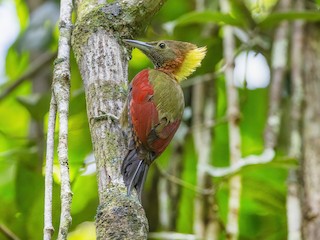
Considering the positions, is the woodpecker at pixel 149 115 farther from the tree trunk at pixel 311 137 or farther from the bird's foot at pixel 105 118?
the tree trunk at pixel 311 137

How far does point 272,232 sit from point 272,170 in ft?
1.31

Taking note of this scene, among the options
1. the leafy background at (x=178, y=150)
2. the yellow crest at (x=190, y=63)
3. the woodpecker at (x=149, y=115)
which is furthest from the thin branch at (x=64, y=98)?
the yellow crest at (x=190, y=63)

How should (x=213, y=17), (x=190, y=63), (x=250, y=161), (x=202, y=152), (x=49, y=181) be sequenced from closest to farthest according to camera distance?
1. (x=49, y=181)
2. (x=250, y=161)
3. (x=213, y=17)
4. (x=190, y=63)
5. (x=202, y=152)

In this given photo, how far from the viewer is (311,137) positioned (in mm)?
4020

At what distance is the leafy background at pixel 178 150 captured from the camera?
3654mm

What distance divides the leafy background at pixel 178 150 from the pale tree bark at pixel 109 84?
2.64 ft

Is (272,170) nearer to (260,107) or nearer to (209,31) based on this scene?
(260,107)

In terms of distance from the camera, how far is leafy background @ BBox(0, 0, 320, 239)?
3654 mm

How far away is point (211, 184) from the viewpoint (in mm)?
4125

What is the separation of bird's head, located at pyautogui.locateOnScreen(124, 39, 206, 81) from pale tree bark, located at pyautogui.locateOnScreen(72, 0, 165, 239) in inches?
50.7

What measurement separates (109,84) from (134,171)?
42 centimetres

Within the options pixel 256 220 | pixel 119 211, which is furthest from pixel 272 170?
pixel 119 211

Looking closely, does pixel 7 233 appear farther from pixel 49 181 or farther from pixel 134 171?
pixel 49 181

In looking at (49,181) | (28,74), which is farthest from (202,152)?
(49,181)
